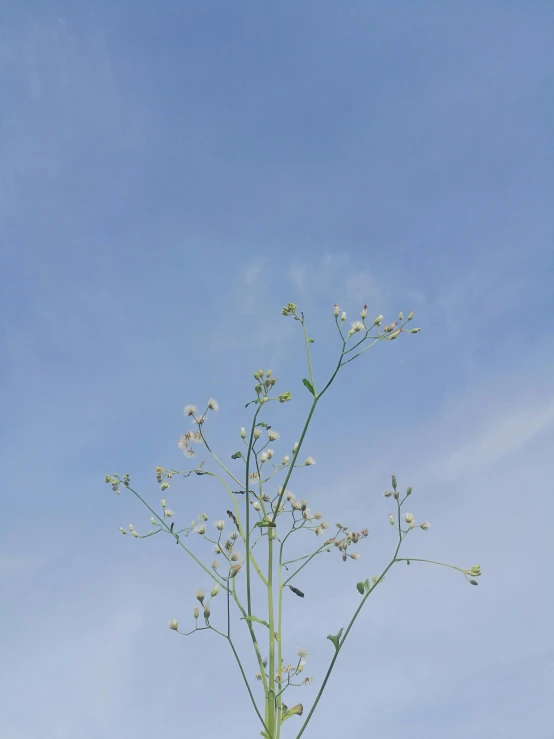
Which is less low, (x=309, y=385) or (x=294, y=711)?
(x=309, y=385)

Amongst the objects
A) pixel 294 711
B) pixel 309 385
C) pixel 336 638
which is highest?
pixel 309 385

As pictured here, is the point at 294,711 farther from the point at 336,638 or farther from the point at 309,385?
the point at 309,385

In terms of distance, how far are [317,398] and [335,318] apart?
47cm

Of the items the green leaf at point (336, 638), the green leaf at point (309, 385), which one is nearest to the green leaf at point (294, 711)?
the green leaf at point (336, 638)

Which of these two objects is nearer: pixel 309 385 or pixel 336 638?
pixel 336 638

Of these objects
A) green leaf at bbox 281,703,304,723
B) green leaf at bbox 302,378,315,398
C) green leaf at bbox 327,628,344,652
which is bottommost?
green leaf at bbox 281,703,304,723

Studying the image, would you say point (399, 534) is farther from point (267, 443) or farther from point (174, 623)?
point (174, 623)

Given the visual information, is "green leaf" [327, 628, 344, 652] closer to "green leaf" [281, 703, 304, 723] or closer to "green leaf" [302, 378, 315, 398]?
"green leaf" [281, 703, 304, 723]

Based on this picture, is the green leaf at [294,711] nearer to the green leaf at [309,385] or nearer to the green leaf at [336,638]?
the green leaf at [336,638]

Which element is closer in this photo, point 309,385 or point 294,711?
point 294,711

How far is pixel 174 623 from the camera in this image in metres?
2.73

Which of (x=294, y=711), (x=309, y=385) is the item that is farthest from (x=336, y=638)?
(x=309, y=385)

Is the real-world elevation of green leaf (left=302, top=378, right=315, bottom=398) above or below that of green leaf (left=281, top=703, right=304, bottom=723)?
above

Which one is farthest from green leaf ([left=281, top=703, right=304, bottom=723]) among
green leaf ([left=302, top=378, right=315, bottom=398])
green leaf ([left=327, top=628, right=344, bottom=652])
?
green leaf ([left=302, top=378, right=315, bottom=398])
